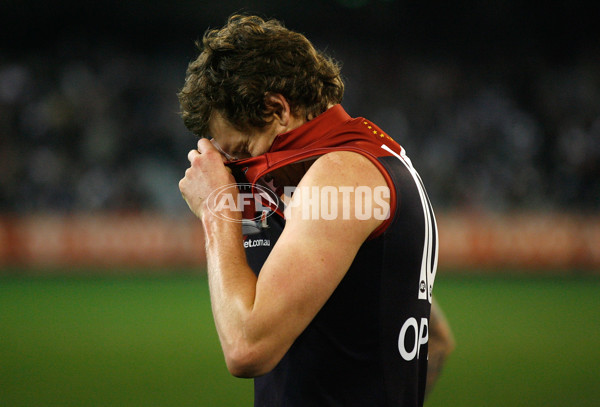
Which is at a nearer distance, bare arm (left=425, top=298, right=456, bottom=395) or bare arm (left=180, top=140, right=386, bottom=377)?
bare arm (left=180, top=140, right=386, bottom=377)

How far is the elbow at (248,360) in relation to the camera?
1628 mm

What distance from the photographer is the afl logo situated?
188cm

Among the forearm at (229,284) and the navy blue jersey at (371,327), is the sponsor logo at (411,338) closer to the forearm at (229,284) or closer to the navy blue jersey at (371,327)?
the navy blue jersey at (371,327)

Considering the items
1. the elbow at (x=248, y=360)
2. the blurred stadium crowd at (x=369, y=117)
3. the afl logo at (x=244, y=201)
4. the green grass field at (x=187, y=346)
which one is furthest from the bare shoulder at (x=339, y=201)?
the blurred stadium crowd at (x=369, y=117)

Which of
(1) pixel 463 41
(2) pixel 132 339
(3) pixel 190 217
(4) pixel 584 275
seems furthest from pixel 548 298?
(1) pixel 463 41

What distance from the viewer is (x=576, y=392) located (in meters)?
5.49

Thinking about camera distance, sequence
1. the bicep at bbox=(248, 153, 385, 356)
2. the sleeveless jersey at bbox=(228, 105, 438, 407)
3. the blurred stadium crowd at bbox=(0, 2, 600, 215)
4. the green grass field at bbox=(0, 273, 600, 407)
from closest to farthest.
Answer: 1. the bicep at bbox=(248, 153, 385, 356)
2. the sleeveless jersey at bbox=(228, 105, 438, 407)
3. the green grass field at bbox=(0, 273, 600, 407)
4. the blurred stadium crowd at bbox=(0, 2, 600, 215)

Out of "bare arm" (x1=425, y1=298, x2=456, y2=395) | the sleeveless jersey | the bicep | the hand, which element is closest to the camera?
the bicep

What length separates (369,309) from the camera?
70.0 inches

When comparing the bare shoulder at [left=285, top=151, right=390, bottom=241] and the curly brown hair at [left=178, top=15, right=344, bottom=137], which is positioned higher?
the curly brown hair at [left=178, top=15, right=344, bottom=137]

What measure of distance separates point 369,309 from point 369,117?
15100 millimetres

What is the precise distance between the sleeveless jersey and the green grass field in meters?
3.61

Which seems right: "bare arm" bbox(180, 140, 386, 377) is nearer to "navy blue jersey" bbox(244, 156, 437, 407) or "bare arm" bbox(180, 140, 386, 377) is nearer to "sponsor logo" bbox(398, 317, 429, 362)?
"navy blue jersey" bbox(244, 156, 437, 407)

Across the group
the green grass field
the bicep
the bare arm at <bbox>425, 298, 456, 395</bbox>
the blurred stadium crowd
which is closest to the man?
the bicep
